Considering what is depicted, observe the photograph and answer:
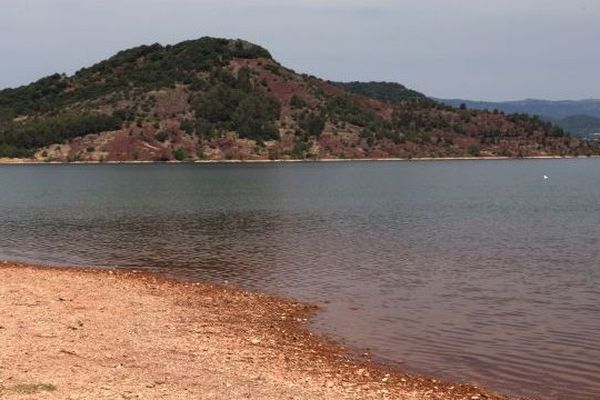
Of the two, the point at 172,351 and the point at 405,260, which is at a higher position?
the point at 172,351

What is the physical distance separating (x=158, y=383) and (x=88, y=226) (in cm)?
4289

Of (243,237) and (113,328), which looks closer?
(113,328)

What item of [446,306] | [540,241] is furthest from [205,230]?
[446,306]

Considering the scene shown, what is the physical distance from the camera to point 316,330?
72.3 feet

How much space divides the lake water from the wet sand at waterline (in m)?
1.64

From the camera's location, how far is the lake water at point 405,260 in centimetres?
1936

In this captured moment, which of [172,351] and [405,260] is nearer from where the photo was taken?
[172,351]

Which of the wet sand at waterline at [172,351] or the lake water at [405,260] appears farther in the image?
the lake water at [405,260]

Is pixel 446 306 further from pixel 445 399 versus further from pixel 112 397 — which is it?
pixel 112 397

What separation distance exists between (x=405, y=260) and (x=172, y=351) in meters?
20.5

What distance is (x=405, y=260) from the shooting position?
36688 millimetres

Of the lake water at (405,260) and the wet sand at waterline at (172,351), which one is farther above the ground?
the wet sand at waterline at (172,351)

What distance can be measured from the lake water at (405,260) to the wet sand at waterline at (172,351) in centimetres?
164

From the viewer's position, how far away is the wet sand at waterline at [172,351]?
14.7 meters
